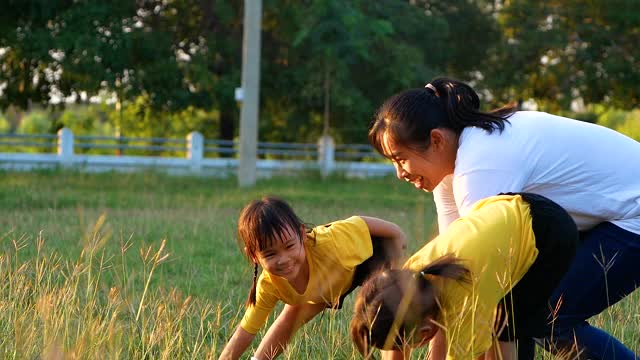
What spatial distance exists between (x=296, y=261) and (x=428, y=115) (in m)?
0.77

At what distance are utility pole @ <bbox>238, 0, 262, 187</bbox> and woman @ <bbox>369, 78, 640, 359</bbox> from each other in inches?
616

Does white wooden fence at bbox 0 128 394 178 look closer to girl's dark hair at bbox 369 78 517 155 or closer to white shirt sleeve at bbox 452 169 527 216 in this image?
girl's dark hair at bbox 369 78 517 155

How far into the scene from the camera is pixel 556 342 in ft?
13.1

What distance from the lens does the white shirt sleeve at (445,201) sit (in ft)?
13.4

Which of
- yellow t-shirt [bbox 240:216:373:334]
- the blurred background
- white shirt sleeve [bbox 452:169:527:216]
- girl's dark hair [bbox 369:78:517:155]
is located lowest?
yellow t-shirt [bbox 240:216:373:334]

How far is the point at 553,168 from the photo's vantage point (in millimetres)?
3797

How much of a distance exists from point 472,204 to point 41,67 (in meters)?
23.6

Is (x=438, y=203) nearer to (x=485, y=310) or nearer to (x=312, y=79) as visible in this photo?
(x=485, y=310)

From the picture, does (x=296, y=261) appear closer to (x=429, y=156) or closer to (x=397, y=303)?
(x=429, y=156)

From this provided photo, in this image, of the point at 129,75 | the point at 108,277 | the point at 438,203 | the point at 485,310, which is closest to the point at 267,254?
the point at 438,203

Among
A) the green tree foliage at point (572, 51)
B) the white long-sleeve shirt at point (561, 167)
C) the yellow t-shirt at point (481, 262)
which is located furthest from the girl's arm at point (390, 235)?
the green tree foliage at point (572, 51)

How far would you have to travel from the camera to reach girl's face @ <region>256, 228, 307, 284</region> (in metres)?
3.99

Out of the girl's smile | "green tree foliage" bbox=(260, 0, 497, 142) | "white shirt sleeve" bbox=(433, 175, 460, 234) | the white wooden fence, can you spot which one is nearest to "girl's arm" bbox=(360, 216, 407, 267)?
"white shirt sleeve" bbox=(433, 175, 460, 234)

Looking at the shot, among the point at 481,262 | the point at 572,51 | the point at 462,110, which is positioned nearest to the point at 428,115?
the point at 462,110
